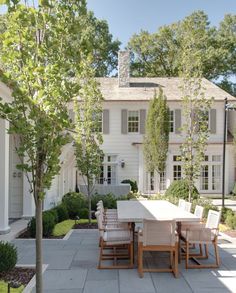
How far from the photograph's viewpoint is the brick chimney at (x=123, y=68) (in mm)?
26547

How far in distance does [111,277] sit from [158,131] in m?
16.0

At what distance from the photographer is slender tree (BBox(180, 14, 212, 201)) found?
13070 millimetres

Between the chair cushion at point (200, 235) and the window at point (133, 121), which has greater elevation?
the window at point (133, 121)

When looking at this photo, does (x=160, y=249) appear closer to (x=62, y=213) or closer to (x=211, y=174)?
(x=62, y=213)

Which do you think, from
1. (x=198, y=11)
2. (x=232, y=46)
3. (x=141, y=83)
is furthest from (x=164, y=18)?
(x=141, y=83)

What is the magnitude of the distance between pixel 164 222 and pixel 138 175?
18.3 meters

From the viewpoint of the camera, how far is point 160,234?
6570 millimetres

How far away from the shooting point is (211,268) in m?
6.98

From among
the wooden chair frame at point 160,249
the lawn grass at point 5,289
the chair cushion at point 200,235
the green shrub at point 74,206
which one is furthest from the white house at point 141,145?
the lawn grass at point 5,289

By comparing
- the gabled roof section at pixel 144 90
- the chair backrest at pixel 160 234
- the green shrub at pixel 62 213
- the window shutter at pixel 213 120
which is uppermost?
the gabled roof section at pixel 144 90

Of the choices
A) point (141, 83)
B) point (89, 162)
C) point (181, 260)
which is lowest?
point (181, 260)

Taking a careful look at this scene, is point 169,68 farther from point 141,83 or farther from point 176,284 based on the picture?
point 176,284

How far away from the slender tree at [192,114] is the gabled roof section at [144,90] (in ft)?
34.7

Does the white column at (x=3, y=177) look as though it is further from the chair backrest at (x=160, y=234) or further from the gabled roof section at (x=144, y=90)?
the gabled roof section at (x=144, y=90)
